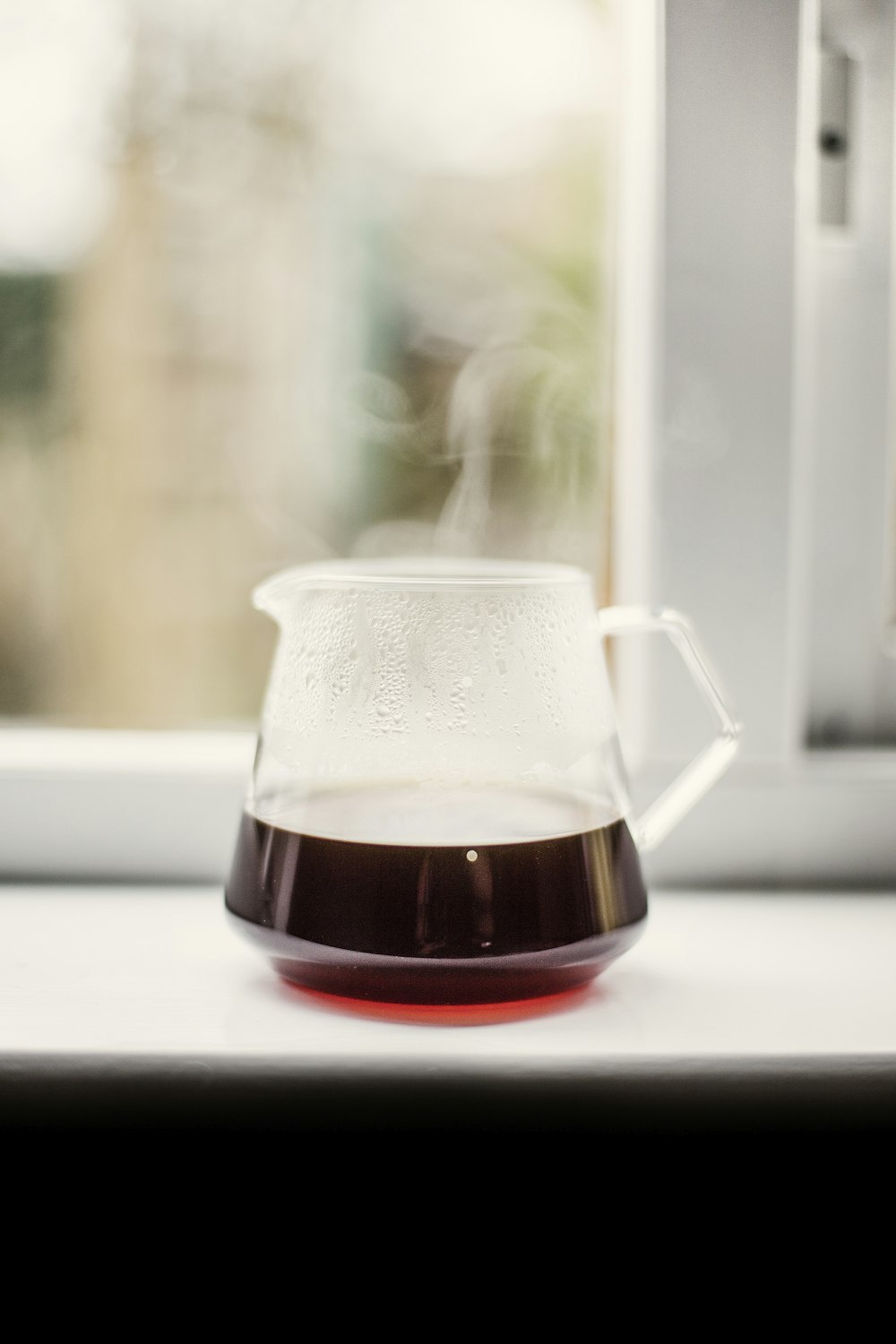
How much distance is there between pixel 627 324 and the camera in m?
0.79

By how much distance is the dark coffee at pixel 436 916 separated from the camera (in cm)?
51

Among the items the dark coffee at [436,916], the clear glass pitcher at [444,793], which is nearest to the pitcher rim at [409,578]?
the clear glass pitcher at [444,793]

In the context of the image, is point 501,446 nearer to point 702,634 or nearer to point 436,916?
point 702,634

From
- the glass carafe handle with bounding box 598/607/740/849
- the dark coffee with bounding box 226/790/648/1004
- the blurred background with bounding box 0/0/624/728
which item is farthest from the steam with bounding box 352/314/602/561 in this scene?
the dark coffee with bounding box 226/790/648/1004

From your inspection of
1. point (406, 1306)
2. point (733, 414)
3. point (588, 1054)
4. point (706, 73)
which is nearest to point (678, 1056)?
point (588, 1054)

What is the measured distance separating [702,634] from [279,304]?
388 millimetres

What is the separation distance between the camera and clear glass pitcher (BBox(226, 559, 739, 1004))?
1.68 feet

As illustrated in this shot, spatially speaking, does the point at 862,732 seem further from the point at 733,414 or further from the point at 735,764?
the point at 733,414

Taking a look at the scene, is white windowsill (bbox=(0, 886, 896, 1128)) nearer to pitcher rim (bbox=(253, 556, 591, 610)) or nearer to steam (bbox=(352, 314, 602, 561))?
pitcher rim (bbox=(253, 556, 591, 610))

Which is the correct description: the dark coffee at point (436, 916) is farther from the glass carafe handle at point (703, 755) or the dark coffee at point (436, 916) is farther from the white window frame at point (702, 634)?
the white window frame at point (702, 634)

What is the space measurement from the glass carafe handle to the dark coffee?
68mm

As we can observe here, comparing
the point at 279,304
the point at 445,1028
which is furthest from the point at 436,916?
the point at 279,304

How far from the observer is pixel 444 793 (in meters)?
0.60

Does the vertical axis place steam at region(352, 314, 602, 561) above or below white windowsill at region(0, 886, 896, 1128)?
above
